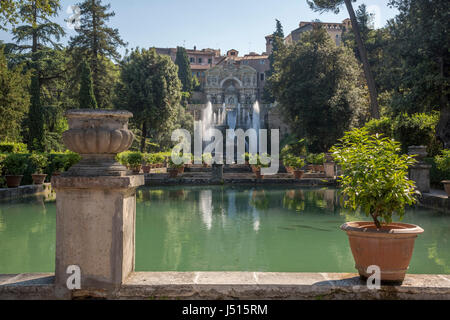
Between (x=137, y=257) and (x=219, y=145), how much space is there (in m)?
39.8

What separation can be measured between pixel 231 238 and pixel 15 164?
10.9m

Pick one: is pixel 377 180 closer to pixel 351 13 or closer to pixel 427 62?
pixel 427 62

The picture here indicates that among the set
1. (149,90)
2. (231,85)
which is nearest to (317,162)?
(149,90)

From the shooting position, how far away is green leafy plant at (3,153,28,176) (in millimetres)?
14070

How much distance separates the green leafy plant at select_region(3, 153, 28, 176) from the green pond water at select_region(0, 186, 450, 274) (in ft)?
11.8

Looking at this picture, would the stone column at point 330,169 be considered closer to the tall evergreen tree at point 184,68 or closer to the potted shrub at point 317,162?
the potted shrub at point 317,162

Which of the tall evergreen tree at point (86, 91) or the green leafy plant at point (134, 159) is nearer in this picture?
the green leafy plant at point (134, 159)

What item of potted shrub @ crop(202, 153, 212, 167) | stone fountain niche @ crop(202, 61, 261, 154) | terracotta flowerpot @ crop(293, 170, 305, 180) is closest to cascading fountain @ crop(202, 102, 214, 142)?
stone fountain niche @ crop(202, 61, 261, 154)

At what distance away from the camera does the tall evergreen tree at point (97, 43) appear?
28.9 m

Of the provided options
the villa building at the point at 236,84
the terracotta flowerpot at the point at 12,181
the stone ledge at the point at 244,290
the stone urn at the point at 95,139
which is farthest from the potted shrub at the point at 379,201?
the villa building at the point at 236,84

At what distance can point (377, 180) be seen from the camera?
2.99m

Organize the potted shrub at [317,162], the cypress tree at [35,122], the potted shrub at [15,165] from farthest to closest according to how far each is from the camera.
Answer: the cypress tree at [35,122] → the potted shrub at [317,162] → the potted shrub at [15,165]

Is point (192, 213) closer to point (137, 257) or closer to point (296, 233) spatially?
point (296, 233)

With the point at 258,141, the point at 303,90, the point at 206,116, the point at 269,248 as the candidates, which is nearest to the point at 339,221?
the point at 269,248
